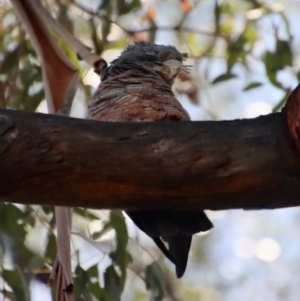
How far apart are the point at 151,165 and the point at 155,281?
0.91m

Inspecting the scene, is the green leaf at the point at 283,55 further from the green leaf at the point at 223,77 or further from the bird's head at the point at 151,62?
the bird's head at the point at 151,62

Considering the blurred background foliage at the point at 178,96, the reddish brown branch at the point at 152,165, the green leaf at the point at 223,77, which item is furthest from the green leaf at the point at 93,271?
the green leaf at the point at 223,77

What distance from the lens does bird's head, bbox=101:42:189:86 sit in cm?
232

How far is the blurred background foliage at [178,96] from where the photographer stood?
2.27 metres

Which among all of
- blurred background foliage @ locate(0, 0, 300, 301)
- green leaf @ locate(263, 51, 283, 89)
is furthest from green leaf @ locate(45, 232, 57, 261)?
green leaf @ locate(263, 51, 283, 89)

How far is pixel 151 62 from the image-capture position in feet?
7.93

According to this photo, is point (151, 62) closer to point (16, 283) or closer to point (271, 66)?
point (271, 66)

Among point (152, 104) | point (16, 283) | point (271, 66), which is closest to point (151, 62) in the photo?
point (152, 104)

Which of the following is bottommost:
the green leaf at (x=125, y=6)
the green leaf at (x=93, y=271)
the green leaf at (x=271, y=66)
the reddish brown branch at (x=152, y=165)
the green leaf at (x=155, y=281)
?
the green leaf at (x=155, y=281)

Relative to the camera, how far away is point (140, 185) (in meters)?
1.44

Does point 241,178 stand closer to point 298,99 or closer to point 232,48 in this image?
point 298,99

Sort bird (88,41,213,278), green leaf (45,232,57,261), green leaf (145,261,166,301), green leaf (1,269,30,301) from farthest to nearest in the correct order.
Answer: green leaf (45,232,57,261) < green leaf (145,261,166,301) < green leaf (1,269,30,301) < bird (88,41,213,278)

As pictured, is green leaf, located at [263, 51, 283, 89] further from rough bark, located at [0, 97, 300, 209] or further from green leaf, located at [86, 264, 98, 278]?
rough bark, located at [0, 97, 300, 209]

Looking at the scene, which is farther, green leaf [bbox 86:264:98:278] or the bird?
green leaf [bbox 86:264:98:278]
